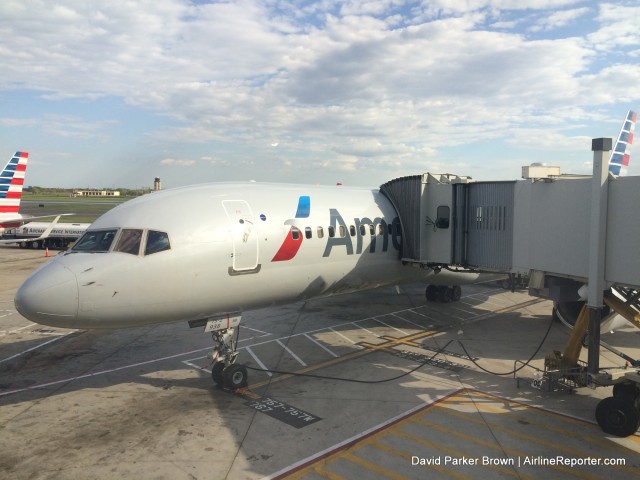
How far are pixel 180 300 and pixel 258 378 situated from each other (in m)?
4.12

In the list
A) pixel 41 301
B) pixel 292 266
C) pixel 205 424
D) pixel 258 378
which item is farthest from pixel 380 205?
pixel 41 301

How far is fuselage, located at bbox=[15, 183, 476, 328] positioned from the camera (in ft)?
37.1

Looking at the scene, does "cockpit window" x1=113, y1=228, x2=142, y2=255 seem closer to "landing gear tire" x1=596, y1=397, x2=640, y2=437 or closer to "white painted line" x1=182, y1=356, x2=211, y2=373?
"white painted line" x1=182, y1=356, x2=211, y2=373

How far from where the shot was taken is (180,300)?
12.4 m

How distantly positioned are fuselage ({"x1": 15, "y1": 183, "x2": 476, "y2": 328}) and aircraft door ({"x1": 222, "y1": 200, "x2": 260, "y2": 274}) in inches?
1.2

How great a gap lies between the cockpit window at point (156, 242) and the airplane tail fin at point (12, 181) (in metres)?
34.1

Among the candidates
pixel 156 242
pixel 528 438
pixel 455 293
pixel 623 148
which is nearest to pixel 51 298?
pixel 156 242

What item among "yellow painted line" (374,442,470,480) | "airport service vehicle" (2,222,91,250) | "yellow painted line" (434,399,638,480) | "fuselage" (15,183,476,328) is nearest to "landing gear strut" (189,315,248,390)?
"fuselage" (15,183,476,328)

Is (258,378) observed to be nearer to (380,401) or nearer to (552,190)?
(380,401)

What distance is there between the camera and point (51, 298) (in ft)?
35.7

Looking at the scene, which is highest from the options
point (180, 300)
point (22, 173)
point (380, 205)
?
point (22, 173)

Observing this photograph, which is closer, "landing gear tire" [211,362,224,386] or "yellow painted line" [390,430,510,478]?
"yellow painted line" [390,430,510,478]

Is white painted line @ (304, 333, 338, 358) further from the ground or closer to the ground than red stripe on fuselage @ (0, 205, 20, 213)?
closer to the ground

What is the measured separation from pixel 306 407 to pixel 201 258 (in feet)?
16.0
